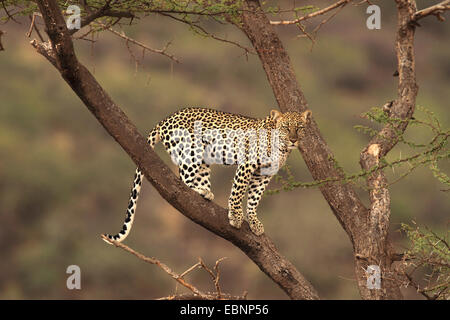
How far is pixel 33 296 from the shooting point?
18.0m

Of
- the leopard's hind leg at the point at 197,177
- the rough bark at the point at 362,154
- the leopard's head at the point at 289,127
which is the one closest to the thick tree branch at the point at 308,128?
the rough bark at the point at 362,154

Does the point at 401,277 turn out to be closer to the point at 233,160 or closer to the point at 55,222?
the point at 233,160

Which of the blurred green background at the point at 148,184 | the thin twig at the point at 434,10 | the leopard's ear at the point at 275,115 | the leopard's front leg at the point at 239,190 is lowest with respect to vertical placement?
the leopard's front leg at the point at 239,190

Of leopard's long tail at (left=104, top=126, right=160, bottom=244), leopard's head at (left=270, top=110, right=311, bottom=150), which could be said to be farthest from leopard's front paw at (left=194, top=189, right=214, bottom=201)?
leopard's head at (left=270, top=110, right=311, bottom=150)

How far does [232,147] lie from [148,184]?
43.2ft

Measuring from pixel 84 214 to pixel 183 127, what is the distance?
13.7 meters

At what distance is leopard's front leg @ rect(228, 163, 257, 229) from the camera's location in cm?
627

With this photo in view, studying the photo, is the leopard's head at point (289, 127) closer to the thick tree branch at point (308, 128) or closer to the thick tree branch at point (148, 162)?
the thick tree branch at point (148, 162)

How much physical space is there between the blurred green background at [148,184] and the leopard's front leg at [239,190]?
9703mm

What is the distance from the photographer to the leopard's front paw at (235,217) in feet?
21.1

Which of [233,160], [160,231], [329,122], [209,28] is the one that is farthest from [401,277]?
[209,28]

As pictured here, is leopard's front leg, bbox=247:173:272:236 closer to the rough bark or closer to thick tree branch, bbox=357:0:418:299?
the rough bark

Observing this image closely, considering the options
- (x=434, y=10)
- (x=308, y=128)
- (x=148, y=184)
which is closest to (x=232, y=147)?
(x=308, y=128)
